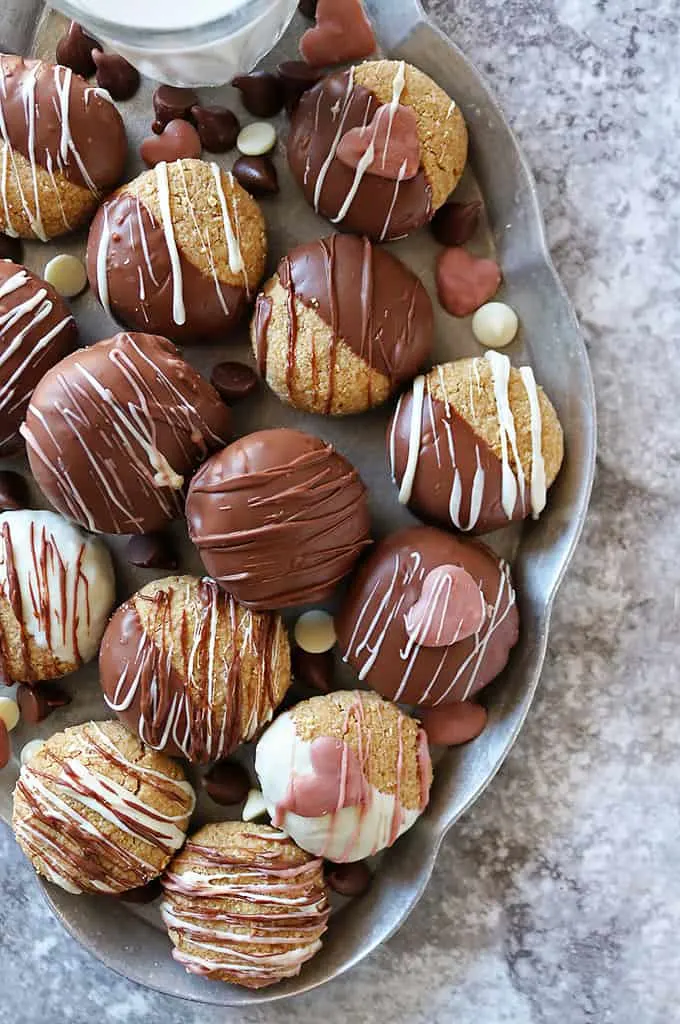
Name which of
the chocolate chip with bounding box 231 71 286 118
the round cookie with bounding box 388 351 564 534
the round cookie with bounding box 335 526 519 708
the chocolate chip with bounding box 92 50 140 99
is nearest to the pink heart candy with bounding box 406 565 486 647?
the round cookie with bounding box 335 526 519 708

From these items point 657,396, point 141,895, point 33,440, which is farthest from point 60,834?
point 657,396

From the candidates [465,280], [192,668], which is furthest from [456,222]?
[192,668]

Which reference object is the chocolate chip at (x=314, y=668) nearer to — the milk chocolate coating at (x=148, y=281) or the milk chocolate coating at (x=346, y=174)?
Answer: the milk chocolate coating at (x=148, y=281)

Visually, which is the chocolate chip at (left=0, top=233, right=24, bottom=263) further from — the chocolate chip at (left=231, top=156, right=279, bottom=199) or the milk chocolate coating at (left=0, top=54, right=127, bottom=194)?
the chocolate chip at (left=231, top=156, right=279, bottom=199)

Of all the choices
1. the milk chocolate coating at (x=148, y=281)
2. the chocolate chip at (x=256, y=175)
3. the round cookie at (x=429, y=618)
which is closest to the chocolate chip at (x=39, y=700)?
the round cookie at (x=429, y=618)

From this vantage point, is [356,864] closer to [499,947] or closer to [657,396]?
[499,947]
